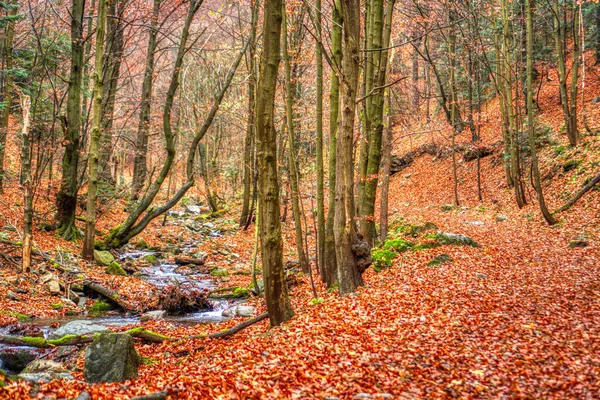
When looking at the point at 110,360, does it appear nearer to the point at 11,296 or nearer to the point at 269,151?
the point at 269,151

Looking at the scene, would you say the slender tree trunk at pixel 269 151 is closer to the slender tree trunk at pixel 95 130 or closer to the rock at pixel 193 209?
the slender tree trunk at pixel 95 130

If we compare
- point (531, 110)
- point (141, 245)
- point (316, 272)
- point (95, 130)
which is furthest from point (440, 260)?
point (141, 245)

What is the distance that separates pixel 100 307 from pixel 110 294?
1.41 feet

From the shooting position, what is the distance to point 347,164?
805 cm

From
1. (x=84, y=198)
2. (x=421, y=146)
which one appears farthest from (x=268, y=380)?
(x=421, y=146)

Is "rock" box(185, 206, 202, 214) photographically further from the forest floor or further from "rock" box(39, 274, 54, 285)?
"rock" box(39, 274, 54, 285)

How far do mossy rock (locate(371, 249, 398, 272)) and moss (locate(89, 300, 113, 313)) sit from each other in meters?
6.44

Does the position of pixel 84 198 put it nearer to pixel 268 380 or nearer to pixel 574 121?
pixel 268 380

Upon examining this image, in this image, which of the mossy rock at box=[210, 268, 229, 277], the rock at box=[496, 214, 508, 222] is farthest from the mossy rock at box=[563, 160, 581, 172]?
the mossy rock at box=[210, 268, 229, 277]

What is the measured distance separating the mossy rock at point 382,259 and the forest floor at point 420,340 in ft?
0.81

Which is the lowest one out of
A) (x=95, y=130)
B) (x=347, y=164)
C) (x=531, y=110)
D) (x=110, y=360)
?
(x=110, y=360)

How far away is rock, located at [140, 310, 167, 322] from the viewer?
9.35m

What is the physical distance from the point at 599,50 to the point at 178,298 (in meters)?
26.0

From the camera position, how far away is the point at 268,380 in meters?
4.49
